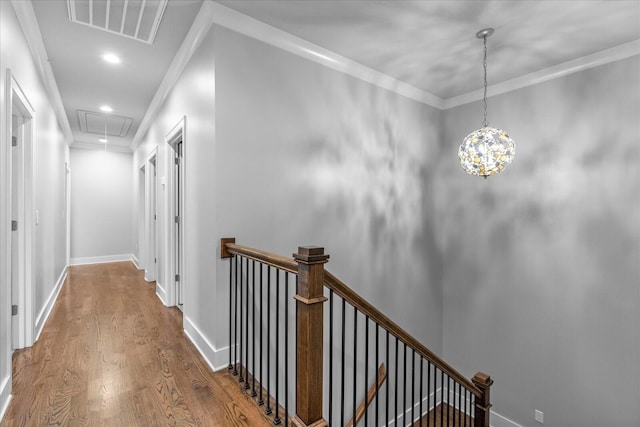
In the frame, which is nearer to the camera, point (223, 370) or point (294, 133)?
point (223, 370)

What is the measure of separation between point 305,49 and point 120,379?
2.96 m

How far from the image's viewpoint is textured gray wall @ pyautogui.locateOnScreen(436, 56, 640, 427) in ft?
9.50

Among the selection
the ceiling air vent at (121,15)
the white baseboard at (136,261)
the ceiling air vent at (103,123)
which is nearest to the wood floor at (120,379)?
the white baseboard at (136,261)

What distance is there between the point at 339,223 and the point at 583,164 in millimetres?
2542

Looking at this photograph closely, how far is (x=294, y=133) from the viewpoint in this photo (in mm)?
2721

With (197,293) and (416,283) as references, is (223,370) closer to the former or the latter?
(197,293)

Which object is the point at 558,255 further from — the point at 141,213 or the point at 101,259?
the point at 101,259

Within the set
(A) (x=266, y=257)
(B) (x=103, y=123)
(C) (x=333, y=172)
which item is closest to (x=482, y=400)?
(A) (x=266, y=257)

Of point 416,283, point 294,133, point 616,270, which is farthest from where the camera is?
point 416,283

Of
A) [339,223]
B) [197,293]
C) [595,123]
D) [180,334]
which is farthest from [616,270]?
[180,334]

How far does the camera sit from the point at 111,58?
10.0 ft

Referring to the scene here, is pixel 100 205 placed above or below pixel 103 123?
below

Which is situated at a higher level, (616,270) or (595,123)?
(595,123)

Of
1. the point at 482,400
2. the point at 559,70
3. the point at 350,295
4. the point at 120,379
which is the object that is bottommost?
the point at 482,400
